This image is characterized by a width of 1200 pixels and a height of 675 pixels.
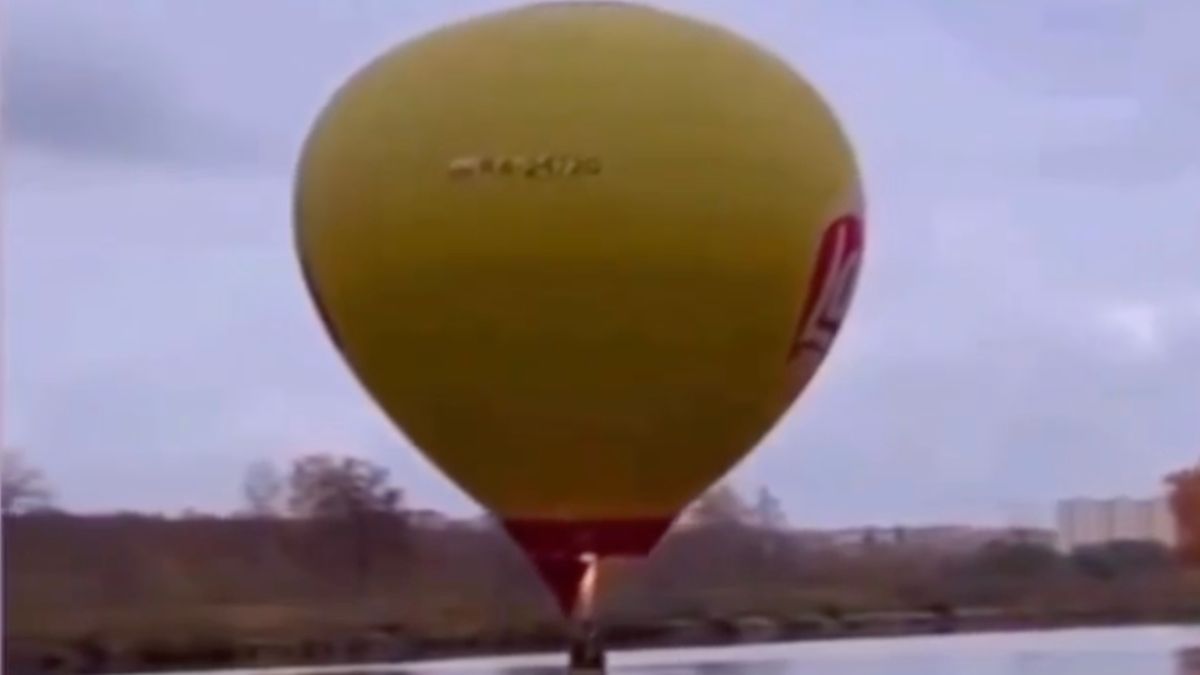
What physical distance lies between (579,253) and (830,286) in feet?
2.93

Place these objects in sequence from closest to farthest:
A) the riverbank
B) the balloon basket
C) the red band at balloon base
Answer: the red band at balloon base, the balloon basket, the riverbank

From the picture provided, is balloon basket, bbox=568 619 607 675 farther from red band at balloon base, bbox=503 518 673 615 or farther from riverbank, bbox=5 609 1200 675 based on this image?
riverbank, bbox=5 609 1200 675

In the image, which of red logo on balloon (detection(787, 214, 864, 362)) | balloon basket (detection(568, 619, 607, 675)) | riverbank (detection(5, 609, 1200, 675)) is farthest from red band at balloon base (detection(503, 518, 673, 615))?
riverbank (detection(5, 609, 1200, 675))

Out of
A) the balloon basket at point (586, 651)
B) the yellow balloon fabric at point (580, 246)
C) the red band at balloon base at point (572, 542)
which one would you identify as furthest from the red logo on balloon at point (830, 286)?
the balloon basket at point (586, 651)

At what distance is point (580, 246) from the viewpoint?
23.5 ft

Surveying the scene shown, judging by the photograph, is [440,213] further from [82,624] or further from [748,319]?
[82,624]

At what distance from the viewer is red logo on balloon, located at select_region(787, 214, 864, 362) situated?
759 cm

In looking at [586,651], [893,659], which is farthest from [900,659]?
[586,651]

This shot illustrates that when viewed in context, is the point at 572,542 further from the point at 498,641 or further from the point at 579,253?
the point at 498,641

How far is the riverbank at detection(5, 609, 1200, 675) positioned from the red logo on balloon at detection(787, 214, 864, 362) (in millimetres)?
4881

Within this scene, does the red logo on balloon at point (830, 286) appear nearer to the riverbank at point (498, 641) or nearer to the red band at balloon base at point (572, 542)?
the red band at balloon base at point (572, 542)

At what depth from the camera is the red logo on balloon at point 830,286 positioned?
7.59 metres

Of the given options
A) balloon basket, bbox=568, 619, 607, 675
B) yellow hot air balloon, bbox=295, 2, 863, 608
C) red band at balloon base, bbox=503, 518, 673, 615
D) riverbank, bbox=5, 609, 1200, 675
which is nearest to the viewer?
yellow hot air balloon, bbox=295, 2, 863, 608

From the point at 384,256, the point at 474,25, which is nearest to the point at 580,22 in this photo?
the point at 474,25
